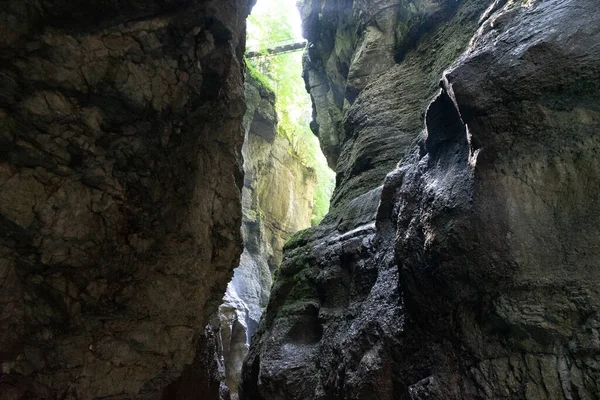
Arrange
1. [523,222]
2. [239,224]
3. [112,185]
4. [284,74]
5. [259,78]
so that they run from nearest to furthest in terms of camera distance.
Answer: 1. [523,222]
2. [112,185]
3. [239,224]
4. [259,78]
5. [284,74]

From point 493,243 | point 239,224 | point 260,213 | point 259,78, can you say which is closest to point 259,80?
point 259,78

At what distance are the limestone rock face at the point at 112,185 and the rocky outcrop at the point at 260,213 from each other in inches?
368

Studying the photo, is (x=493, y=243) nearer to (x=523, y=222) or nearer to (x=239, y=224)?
(x=523, y=222)

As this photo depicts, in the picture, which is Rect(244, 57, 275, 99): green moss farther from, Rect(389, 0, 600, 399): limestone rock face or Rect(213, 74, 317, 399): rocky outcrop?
Rect(389, 0, 600, 399): limestone rock face

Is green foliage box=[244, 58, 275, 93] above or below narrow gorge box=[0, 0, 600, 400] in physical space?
above

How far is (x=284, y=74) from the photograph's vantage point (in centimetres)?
2114

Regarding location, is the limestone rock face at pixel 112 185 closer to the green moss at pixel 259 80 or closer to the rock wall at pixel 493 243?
the rock wall at pixel 493 243

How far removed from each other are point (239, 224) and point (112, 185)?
195cm

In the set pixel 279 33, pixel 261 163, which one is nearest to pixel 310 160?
pixel 261 163

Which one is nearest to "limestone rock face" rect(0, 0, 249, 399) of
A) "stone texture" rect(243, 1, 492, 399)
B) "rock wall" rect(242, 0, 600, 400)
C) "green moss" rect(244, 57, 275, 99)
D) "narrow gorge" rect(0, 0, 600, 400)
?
"narrow gorge" rect(0, 0, 600, 400)

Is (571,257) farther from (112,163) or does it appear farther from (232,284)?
(232,284)

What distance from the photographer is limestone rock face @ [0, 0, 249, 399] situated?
177 inches

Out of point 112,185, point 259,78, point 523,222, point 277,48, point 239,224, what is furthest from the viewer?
point 277,48

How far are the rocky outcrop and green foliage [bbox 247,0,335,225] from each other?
64 centimetres
